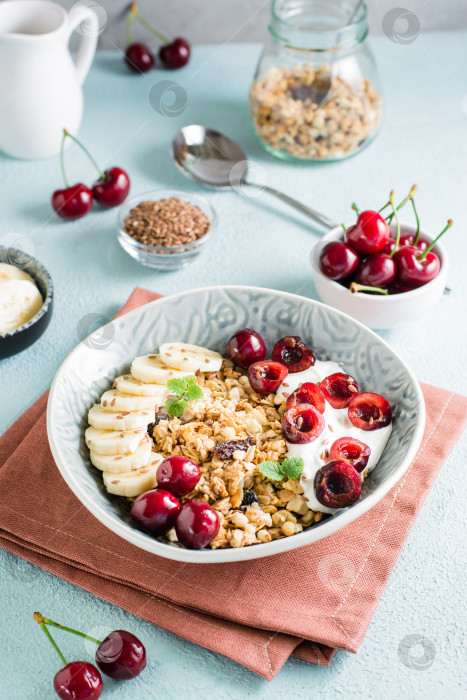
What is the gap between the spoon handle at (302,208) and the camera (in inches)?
60.8

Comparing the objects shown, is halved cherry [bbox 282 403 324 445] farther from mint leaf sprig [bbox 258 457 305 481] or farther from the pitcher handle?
the pitcher handle

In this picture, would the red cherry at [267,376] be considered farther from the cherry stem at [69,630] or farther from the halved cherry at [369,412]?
the cherry stem at [69,630]

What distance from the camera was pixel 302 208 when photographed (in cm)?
159

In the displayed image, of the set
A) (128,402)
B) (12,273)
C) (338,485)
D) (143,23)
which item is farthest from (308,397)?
(143,23)

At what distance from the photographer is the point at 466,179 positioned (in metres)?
1.69

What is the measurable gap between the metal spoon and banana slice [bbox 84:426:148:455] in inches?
32.0

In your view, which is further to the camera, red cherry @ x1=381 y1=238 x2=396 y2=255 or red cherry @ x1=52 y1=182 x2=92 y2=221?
red cherry @ x1=52 y1=182 x2=92 y2=221

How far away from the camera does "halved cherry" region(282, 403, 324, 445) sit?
3.28 ft

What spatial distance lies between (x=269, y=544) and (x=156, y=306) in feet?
1.52

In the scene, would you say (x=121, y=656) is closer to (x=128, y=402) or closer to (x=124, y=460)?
(x=124, y=460)

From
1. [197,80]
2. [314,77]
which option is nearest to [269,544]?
[314,77]

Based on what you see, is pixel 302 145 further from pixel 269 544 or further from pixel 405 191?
pixel 269 544

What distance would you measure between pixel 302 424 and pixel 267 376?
0.36 feet

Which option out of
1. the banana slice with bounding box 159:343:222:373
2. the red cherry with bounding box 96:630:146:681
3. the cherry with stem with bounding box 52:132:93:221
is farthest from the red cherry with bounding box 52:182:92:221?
the red cherry with bounding box 96:630:146:681
